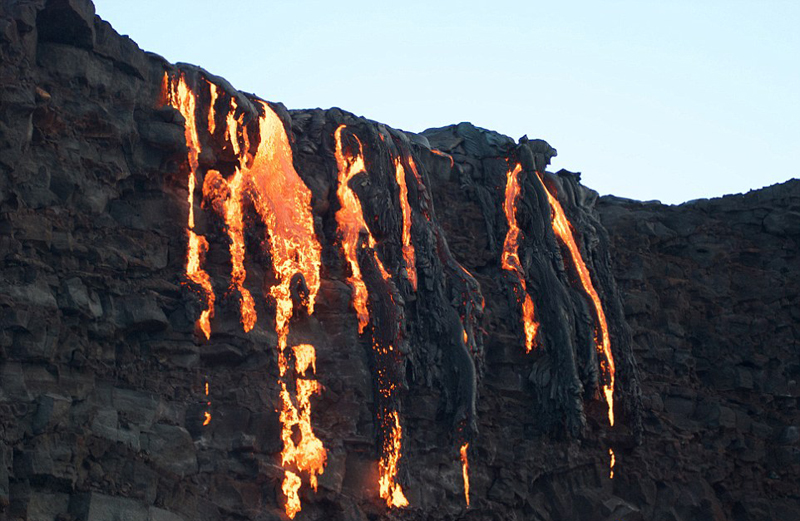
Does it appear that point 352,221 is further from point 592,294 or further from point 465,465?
point 592,294

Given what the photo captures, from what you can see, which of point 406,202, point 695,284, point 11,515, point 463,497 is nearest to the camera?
point 11,515

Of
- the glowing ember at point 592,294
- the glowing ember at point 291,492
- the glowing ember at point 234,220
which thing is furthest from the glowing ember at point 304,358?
the glowing ember at point 592,294

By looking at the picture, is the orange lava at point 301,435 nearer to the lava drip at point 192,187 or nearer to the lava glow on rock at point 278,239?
the lava glow on rock at point 278,239

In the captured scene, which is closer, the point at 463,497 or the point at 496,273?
the point at 463,497

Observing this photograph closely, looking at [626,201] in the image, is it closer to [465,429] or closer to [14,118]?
[465,429]

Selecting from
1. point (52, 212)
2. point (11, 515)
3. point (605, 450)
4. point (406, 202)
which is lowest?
point (11, 515)

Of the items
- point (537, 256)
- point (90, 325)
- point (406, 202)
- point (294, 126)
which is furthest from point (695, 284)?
point (90, 325)

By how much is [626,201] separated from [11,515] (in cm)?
1585

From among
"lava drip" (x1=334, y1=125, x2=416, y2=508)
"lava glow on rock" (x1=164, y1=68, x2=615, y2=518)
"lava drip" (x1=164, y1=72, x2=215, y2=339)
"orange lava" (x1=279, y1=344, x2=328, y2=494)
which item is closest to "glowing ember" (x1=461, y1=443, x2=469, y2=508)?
"lava glow on rock" (x1=164, y1=68, x2=615, y2=518)

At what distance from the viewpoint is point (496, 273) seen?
24859 millimetres

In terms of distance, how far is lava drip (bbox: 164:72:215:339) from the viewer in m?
20.2

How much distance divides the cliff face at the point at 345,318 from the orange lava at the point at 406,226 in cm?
5

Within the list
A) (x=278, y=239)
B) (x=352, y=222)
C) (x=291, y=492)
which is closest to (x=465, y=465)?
(x=291, y=492)

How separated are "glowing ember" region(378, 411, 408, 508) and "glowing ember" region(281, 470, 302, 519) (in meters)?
1.59
